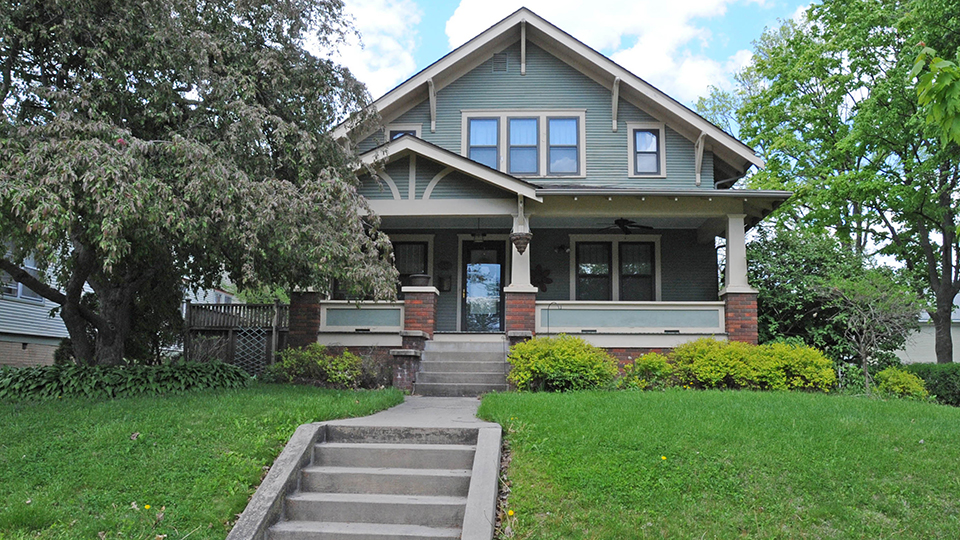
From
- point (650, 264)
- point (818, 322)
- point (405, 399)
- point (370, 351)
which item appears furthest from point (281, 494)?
point (818, 322)

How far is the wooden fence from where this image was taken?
1374 centimetres

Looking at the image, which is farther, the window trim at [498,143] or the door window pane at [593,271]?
the door window pane at [593,271]

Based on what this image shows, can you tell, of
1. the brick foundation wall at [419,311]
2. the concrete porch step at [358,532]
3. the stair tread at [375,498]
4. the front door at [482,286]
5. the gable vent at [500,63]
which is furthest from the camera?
the gable vent at [500,63]

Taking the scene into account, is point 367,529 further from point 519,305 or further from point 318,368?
point 519,305

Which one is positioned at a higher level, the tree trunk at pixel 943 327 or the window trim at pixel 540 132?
the window trim at pixel 540 132

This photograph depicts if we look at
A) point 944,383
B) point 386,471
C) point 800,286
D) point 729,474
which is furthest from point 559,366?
point 944,383

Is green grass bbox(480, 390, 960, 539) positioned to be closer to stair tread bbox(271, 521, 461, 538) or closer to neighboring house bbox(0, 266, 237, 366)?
stair tread bbox(271, 521, 461, 538)

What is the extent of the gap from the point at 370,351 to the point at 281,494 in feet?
22.6

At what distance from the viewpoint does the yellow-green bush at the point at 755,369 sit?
35.3 feet

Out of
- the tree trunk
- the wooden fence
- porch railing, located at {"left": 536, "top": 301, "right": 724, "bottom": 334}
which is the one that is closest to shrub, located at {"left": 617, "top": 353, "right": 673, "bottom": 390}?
porch railing, located at {"left": 536, "top": 301, "right": 724, "bottom": 334}

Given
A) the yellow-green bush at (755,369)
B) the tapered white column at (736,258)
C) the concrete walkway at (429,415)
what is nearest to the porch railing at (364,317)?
the concrete walkway at (429,415)

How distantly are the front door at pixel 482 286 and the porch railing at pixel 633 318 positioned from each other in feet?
8.72

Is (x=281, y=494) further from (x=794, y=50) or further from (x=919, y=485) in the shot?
(x=794, y=50)

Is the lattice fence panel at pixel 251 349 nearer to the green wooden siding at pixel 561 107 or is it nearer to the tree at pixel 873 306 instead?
the green wooden siding at pixel 561 107
